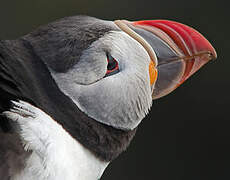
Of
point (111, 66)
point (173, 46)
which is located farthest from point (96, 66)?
point (173, 46)

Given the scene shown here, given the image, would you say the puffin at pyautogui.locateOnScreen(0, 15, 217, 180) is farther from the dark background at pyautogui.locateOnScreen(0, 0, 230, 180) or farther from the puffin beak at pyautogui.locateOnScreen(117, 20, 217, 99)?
the dark background at pyautogui.locateOnScreen(0, 0, 230, 180)

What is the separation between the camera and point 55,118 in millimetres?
894

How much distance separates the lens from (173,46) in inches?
42.4

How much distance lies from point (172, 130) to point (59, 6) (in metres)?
0.89

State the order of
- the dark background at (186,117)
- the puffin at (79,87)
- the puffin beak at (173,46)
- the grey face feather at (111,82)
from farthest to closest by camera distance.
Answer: the dark background at (186,117) → the puffin beak at (173,46) → the grey face feather at (111,82) → the puffin at (79,87)

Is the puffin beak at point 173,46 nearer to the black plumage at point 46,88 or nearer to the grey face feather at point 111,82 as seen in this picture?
the grey face feather at point 111,82

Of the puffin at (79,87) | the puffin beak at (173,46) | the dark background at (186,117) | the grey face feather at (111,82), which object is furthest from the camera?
the dark background at (186,117)

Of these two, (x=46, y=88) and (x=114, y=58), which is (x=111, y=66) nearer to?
(x=114, y=58)

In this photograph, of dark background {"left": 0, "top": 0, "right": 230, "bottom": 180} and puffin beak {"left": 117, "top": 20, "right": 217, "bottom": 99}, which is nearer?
puffin beak {"left": 117, "top": 20, "right": 217, "bottom": 99}

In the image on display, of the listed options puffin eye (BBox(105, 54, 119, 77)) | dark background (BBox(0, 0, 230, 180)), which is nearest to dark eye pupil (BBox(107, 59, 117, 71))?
puffin eye (BBox(105, 54, 119, 77))

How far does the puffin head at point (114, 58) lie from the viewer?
0.94m

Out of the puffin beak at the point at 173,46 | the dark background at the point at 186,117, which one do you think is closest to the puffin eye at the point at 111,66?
the puffin beak at the point at 173,46

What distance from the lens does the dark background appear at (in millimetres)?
2248

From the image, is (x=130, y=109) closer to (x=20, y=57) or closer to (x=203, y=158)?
(x=20, y=57)
